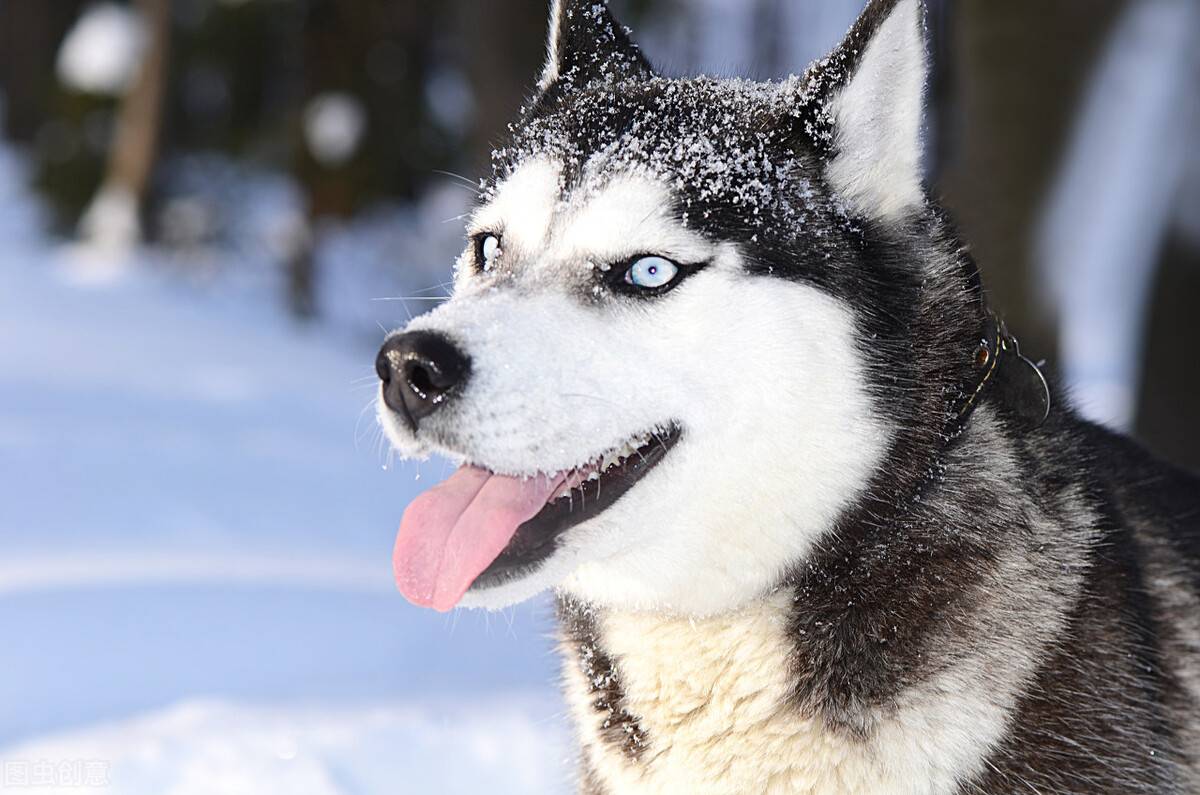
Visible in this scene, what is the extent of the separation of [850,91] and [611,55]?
715mm

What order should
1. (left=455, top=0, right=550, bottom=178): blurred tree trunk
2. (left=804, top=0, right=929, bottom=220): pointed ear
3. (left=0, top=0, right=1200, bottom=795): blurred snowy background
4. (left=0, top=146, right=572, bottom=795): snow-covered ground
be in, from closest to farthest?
(left=804, top=0, right=929, bottom=220): pointed ear → (left=0, top=146, right=572, bottom=795): snow-covered ground → (left=0, top=0, right=1200, bottom=795): blurred snowy background → (left=455, top=0, right=550, bottom=178): blurred tree trunk

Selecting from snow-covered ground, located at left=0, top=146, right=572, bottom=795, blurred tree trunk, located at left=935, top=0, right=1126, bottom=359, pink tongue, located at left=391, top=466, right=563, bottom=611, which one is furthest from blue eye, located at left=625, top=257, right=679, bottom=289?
blurred tree trunk, located at left=935, top=0, right=1126, bottom=359

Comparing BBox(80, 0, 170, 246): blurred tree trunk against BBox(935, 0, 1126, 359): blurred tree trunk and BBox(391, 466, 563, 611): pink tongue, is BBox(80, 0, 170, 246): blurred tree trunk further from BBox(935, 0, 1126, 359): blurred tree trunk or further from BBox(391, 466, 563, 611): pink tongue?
BBox(391, 466, 563, 611): pink tongue

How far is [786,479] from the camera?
198 cm

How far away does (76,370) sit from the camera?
7.90m

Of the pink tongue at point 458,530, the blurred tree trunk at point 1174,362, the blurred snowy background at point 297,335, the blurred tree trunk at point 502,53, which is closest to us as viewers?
the pink tongue at point 458,530

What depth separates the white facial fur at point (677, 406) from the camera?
189cm

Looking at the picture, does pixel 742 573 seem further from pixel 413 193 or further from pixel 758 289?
pixel 413 193

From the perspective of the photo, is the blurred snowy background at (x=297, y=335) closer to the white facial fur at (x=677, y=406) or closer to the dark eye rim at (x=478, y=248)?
the dark eye rim at (x=478, y=248)

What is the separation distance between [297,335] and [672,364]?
890 centimetres

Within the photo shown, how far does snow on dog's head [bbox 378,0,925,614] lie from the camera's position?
1901 mm

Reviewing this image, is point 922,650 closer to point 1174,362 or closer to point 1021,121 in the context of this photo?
point 1021,121

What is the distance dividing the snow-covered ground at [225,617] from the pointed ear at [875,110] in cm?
95

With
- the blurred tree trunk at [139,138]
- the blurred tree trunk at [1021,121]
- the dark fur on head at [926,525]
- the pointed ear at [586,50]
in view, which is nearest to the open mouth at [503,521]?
the dark fur on head at [926,525]
